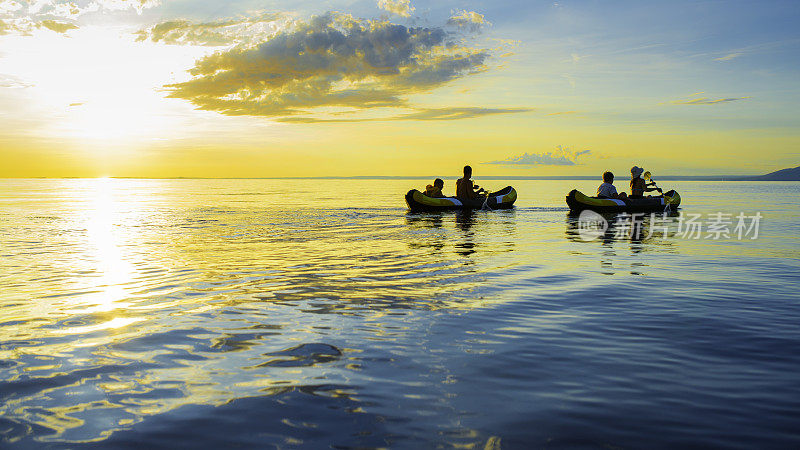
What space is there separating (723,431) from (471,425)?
75.5 inches

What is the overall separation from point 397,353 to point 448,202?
86.1 ft

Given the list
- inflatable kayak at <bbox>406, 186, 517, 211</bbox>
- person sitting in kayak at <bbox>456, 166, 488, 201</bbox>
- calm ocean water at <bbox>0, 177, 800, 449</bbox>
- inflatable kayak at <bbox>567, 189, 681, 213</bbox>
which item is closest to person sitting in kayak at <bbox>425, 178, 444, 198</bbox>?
inflatable kayak at <bbox>406, 186, 517, 211</bbox>

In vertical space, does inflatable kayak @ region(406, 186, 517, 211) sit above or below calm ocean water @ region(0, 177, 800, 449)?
above

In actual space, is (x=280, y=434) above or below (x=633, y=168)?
below

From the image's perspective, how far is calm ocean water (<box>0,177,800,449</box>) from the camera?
415cm

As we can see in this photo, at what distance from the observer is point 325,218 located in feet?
92.3

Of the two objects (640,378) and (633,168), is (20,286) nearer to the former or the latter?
(640,378)

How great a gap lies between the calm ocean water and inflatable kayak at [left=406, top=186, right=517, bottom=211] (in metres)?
17.5

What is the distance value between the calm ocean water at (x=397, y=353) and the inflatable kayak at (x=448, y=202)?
17479 mm

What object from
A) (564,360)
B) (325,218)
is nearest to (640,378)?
(564,360)

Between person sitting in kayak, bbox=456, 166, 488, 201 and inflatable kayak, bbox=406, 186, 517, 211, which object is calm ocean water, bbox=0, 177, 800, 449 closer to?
inflatable kayak, bbox=406, 186, 517, 211

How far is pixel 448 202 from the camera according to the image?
105 ft

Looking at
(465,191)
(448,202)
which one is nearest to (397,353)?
(448,202)

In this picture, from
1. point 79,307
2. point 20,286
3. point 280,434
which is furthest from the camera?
point 20,286
